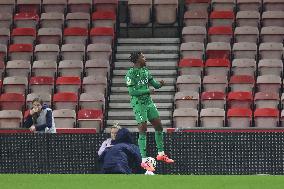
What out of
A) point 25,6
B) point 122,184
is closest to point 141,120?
point 122,184

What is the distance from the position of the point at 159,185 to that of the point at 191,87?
9.56 m

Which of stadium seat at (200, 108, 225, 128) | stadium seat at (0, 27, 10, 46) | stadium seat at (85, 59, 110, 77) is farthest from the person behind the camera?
stadium seat at (0, 27, 10, 46)

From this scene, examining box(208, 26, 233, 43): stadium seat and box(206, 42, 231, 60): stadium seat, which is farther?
box(208, 26, 233, 43): stadium seat

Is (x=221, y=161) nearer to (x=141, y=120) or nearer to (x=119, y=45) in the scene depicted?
(x=141, y=120)

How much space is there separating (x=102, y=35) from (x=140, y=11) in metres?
1.19

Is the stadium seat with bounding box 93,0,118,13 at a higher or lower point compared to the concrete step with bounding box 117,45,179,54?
higher

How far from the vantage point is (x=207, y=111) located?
17.8 metres

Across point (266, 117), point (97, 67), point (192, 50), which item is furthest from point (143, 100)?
point (192, 50)

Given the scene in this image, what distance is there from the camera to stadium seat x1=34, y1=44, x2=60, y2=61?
20.0 m

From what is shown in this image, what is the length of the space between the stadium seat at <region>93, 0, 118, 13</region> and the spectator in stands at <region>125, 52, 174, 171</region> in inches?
324

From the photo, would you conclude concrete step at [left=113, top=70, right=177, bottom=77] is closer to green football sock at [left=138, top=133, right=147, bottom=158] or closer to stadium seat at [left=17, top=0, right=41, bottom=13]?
stadium seat at [left=17, top=0, right=41, bottom=13]

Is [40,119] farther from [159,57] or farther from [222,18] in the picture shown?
[222,18]

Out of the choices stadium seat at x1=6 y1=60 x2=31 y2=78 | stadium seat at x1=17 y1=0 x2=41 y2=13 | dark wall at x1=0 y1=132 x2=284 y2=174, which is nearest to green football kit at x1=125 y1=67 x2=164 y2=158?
dark wall at x1=0 y1=132 x2=284 y2=174

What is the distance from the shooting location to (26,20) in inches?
829
